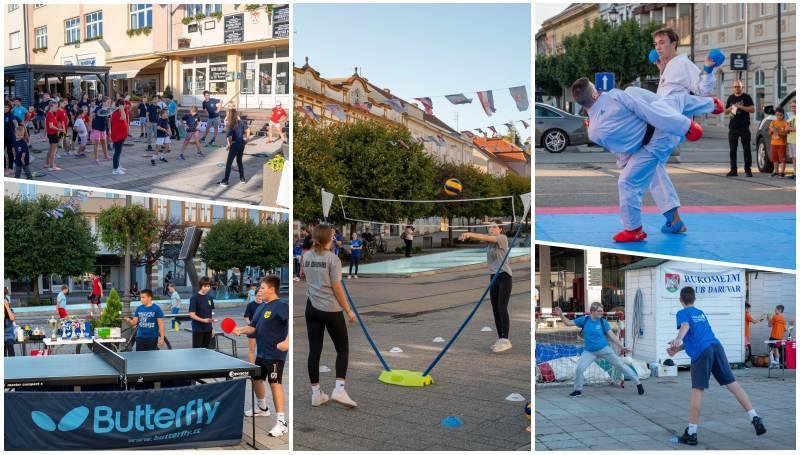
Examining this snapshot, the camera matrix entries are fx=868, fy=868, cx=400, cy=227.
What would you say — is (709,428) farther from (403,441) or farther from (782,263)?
(403,441)

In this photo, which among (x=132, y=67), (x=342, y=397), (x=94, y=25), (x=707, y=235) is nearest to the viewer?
(x=342, y=397)

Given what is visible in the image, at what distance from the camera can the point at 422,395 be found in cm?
488

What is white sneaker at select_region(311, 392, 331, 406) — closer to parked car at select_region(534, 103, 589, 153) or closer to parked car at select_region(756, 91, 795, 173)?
parked car at select_region(534, 103, 589, 153)

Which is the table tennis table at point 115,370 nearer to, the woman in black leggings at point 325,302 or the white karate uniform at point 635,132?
the woman in black leggings at point 325,302

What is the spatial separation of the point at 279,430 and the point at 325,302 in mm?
872

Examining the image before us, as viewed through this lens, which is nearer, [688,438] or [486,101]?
[688,438]

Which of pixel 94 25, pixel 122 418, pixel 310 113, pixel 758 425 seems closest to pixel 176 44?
pixel 94 25

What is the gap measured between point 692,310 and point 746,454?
786mm

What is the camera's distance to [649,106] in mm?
4727

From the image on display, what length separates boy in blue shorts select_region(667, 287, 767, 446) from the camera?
4.54 metres

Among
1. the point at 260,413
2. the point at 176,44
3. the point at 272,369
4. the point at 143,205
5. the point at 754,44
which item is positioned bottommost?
the point at 260,413

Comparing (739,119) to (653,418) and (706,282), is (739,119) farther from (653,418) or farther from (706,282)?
(653,418)

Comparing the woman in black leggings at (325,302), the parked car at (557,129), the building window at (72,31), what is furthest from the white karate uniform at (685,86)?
the building window at (72,31)

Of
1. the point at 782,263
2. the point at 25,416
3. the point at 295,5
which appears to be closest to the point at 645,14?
the point at 782,263
